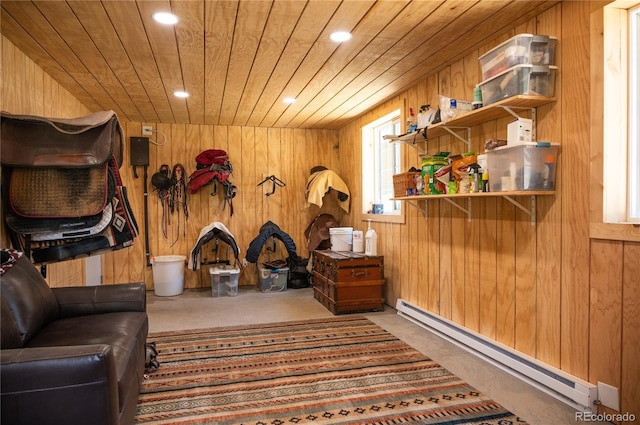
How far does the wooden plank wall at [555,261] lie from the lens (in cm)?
206

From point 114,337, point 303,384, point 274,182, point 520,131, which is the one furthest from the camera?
point 274,182

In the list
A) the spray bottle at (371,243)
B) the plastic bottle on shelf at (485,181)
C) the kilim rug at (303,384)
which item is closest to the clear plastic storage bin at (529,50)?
the plastic bottle on shelf at (485,181)

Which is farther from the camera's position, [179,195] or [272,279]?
[179,195]

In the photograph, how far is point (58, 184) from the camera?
2471mm

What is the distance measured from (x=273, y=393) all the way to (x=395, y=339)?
51.8 inches

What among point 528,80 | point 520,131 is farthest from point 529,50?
point 520,131

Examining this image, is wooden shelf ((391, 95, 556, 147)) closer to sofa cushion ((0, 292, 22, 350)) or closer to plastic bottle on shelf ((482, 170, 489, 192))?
plastic bottle on shelf ((482, 170, 489, 192))

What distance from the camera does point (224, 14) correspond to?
242cm

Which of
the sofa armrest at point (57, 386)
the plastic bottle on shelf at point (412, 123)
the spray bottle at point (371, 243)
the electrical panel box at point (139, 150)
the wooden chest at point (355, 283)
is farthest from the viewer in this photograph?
the electrical panel box at point (139, 150)

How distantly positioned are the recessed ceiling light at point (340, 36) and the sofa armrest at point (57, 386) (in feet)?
7.53

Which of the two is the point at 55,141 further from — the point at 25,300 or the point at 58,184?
the point at 25,300

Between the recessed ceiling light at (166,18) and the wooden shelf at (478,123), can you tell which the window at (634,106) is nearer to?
the wooden shelf at (478,123)

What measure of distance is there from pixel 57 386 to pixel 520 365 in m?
2.55

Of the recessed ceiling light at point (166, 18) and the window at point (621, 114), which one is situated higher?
the recessed ceiling light at point (166, 18)
